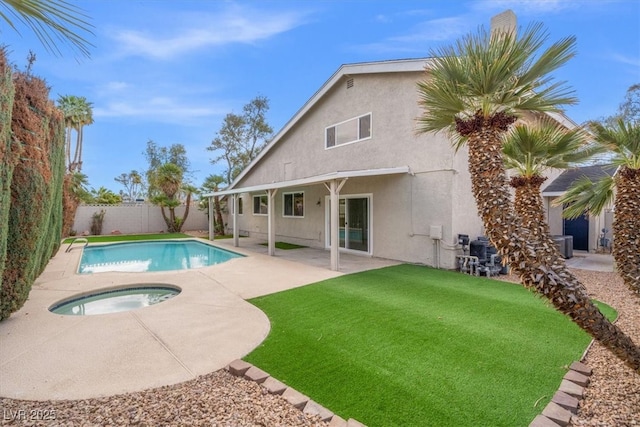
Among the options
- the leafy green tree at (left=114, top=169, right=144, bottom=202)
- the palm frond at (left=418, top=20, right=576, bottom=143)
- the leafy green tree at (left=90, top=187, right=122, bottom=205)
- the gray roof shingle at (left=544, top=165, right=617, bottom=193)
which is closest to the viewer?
the palm frond at (left=418, top=20, right=576, bottom=143)

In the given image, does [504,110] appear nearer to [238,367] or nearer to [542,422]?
[542,422]

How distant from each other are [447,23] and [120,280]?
1407 cm

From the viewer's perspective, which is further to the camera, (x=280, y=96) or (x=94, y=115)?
(x=280, y=96)

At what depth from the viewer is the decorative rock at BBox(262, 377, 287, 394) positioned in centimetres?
372

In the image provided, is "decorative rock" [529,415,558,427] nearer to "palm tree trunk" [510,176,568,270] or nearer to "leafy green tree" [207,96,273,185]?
"palm tree trunk" [510,176,568,270]

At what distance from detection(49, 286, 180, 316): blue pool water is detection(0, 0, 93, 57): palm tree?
739 centimetres

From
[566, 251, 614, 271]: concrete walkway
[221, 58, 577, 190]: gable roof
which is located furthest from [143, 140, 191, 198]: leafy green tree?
[566, 251, 614, 271]: concrete walkway

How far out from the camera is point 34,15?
1366mm

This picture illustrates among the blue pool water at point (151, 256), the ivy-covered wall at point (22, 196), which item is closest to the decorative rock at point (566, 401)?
the ivy-covered wall at point (22, 196)

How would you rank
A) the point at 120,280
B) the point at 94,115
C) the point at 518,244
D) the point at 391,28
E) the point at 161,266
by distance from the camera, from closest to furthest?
the point at 518,244 → the point at 120,280 → the point at 161,266 → the point at 391,28 → the point at 94,115

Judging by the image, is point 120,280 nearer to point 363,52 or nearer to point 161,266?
point 161,266

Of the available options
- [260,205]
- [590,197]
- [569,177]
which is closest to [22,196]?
[590,197]

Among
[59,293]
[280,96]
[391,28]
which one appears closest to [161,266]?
[59,293]

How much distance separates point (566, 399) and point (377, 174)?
26.8ft
